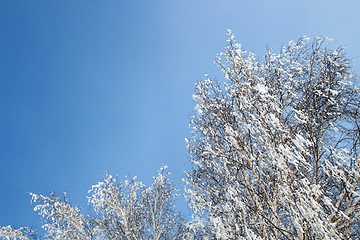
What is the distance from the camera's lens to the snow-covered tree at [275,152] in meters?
3.27

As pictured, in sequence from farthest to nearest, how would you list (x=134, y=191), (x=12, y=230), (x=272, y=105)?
(x=134, y=191)
(x=12, y=230)
(x=272, y=105)

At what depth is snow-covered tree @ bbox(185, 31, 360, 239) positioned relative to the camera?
3.27m

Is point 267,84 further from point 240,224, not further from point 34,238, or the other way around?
point 34,238

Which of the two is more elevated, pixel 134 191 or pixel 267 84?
pixel 134 191

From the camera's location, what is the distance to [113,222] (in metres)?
9.02

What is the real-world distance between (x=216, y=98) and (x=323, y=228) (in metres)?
2.83

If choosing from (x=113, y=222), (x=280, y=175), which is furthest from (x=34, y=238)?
(x=280, y=175)

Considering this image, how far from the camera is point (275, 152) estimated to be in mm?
3250

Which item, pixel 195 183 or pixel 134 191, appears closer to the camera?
pixel 195 183

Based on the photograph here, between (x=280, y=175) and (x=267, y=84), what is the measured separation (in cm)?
219

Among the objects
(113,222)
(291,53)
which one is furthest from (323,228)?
(113,222)

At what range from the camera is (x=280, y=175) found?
128 inches

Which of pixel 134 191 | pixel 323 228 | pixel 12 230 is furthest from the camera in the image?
pixel 134 191

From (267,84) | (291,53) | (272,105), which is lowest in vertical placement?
(272,105)
